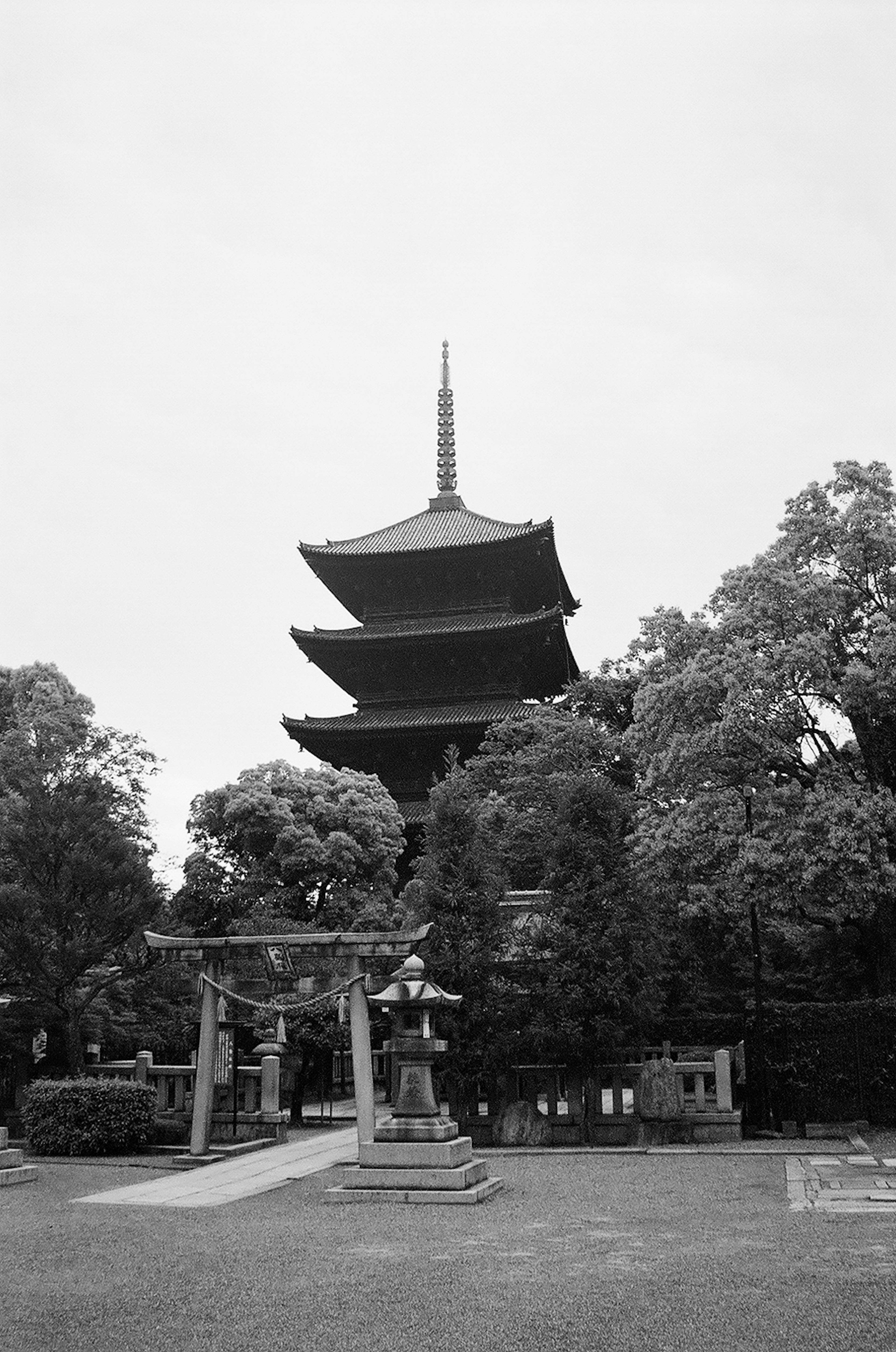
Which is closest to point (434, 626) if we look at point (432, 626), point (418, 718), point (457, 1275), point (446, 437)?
point (432, 626)

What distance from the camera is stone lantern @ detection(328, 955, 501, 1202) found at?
1247cm

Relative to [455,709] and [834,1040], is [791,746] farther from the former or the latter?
[455,709]

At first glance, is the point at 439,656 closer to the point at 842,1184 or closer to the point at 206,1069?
the point at 206,1069

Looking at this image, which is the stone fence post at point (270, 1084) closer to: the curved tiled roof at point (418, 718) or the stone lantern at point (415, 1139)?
the stone lantern at point (415, 1139)

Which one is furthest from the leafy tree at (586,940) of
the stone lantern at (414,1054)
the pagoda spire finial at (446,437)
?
the pagoda spire finial at (446,437)

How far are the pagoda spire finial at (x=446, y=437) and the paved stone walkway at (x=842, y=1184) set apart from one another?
117 ft

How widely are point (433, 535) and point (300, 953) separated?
2858 centimetres

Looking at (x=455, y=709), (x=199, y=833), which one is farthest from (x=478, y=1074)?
(x=455, y=709)

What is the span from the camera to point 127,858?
2025cm

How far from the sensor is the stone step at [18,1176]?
521 inches

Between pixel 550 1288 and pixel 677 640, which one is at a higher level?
pixel 677 640

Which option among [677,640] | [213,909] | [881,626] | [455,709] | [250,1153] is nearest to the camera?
[250,1153]

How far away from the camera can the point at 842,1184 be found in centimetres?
1277

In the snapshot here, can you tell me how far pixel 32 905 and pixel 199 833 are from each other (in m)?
13.5
